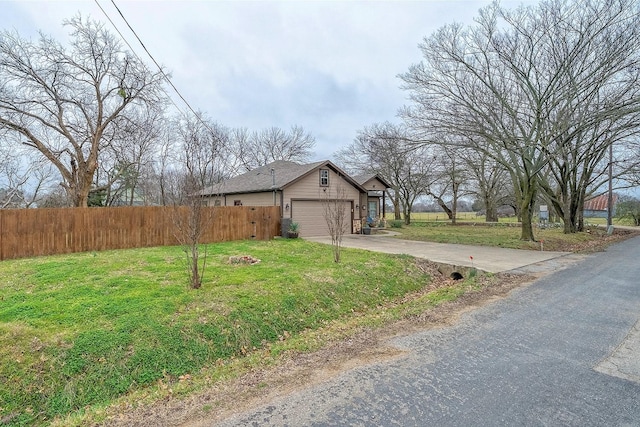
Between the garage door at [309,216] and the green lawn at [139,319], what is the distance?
29.6 feet

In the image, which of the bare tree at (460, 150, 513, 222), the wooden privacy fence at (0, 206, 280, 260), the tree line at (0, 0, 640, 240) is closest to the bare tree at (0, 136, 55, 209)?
the tree line at (0, 0, 640, 240)

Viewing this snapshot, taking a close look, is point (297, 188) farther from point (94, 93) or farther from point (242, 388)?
point (242, 388)

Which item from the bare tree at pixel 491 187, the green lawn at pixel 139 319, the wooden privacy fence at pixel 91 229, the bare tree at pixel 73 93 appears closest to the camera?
the green lawn at pixel 139 319

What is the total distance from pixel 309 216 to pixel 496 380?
14568mm

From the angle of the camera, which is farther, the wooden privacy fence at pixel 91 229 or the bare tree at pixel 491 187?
the bare tree at pixel 491 187

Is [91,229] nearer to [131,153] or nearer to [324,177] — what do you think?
[324,177]

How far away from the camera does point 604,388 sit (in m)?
3.06

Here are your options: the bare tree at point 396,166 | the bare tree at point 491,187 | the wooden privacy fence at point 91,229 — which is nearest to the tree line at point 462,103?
the wooden privacy fence at point 91,229

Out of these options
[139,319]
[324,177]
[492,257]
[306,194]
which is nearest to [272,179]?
[306,194]

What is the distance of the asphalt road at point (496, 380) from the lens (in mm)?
2631

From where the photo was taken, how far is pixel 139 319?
4363 millimetres

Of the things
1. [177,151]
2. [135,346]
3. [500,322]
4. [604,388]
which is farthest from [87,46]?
[604,388]

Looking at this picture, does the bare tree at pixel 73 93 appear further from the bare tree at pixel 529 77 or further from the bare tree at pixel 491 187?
the bare tree at pixel 491 187

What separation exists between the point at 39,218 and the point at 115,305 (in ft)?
26.2
